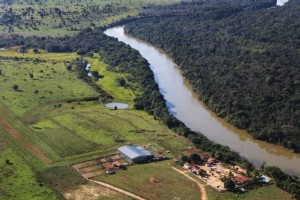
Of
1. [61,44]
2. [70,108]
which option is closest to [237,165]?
[70,108]

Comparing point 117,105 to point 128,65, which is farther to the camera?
point 128,65

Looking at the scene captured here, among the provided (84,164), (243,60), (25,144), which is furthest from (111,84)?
(84,164)

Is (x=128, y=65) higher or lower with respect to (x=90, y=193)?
higher

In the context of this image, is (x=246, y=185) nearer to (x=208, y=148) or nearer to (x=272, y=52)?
(x=208, y=148)

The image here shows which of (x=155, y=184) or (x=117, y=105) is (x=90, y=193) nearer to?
(x=155, y=184)

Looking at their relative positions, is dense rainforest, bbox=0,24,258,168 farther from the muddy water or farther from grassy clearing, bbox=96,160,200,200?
grassy clearing, bbox=96,160,200,200

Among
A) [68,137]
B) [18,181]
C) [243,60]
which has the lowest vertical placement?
[18,181]

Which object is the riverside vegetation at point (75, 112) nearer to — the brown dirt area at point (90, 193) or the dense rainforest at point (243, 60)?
the brown dirt area at point (90, 193)

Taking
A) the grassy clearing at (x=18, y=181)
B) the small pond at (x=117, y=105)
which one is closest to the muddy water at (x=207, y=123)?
the small pond at (x=117, y=105)
